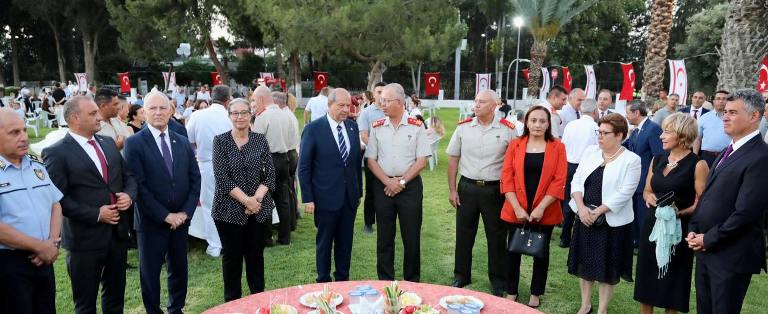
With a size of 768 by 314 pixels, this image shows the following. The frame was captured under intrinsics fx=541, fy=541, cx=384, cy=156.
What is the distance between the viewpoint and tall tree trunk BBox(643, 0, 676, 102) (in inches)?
444

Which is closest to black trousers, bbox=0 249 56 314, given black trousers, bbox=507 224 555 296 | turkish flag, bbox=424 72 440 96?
black trousers, bbox=507 224 555 296

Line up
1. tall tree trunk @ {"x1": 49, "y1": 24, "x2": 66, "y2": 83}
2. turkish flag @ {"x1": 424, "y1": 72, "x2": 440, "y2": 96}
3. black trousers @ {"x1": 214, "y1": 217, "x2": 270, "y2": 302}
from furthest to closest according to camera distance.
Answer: tall tree trunk @ {"x1": 49, "y1": 24, "x2": 66, "y2": 83}
turkish flag @ {"x1": 424, "y1": 72, "x2": 440, "y2": 96}
black trousers @ {"x1": 214, "y1": 217, "x2": 270, "y2": 302}

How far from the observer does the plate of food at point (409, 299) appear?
2.71m

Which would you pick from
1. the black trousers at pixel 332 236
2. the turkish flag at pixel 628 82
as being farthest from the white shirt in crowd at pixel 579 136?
the turkish flag at pixel 628 82

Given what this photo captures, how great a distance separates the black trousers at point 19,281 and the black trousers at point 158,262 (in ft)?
2.81

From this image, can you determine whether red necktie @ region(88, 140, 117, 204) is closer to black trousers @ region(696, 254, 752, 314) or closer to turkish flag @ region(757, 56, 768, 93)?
black trousers @ region(696, 254, 752, 314)

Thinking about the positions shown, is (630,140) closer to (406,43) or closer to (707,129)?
(707,129)

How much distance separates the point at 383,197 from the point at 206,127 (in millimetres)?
2004

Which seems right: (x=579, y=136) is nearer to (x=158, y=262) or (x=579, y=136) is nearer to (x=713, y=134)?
(x=713, y=134)

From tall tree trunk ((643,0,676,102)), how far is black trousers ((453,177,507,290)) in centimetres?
860

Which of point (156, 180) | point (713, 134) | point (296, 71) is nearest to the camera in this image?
point (156, 180)

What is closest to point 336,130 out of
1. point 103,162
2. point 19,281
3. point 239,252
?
point 239,252

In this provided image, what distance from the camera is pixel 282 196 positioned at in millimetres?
6027

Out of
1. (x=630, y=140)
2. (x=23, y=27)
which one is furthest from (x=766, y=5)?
(x=23, y=27)
